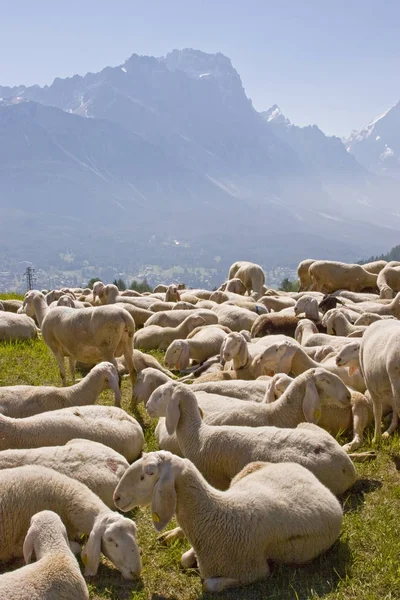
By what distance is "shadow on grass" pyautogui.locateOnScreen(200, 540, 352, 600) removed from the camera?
493 cm

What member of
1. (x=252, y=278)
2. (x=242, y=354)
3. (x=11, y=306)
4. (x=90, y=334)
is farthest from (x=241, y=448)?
(x=252, y=278)

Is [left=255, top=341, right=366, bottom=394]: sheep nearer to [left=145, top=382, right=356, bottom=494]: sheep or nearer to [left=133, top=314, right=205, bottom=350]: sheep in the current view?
[left=145, top=382, right=356, bottom=494]: sheep

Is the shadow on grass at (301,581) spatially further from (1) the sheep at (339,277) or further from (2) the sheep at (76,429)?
(1) the sheep at (339,277)

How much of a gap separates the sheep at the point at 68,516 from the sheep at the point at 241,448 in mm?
1259

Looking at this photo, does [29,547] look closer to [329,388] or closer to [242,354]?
[329,388]

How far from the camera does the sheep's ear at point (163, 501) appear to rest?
200 inches

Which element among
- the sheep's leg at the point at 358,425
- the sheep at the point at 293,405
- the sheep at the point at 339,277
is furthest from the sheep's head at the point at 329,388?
the sheep at the point at 339,277

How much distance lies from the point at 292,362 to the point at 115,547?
494 centimetres

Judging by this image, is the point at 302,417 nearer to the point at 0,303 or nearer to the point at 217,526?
the point at 217,526

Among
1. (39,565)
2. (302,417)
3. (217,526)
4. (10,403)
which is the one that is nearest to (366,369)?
(302,417)

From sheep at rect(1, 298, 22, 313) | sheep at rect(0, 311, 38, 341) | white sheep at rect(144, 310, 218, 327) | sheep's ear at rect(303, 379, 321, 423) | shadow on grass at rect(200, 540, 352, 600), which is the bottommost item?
sheep at rect(1, 298, 22, 313)

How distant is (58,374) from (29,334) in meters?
3.12

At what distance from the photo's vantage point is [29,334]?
1459cm

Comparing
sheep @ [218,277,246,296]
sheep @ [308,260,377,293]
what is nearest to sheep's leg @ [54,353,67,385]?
sheep @ [218,277,246,296]
